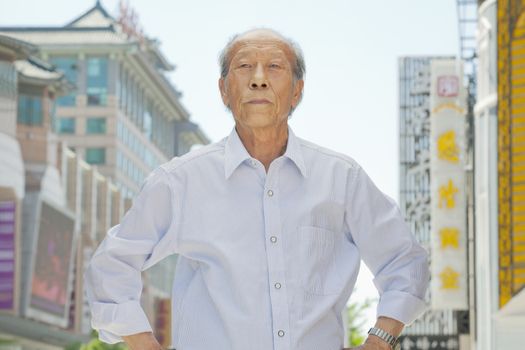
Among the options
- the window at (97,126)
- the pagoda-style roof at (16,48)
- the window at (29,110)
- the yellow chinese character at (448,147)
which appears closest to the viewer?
the yellow chinese character at (448,147)

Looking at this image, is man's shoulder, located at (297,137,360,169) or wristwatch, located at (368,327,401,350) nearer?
wristwatch, located at (368,327,401,350)

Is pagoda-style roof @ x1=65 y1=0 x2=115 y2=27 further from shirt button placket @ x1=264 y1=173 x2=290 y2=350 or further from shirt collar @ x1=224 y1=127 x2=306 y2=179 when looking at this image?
shirt button placket @ x1=264 y1=173 x2=290 y2=350

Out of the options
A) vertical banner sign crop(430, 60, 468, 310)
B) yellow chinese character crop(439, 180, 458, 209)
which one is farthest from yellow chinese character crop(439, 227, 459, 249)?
yellow chinese character crop(439, 180, 458, 209)

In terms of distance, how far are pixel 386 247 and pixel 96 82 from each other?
70.7m

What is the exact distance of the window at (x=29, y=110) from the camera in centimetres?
4966

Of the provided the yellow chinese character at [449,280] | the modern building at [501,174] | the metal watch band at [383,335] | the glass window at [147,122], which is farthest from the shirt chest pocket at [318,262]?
the glass window at [147,122]

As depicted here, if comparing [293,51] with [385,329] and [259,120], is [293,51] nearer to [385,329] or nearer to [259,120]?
[259,120]

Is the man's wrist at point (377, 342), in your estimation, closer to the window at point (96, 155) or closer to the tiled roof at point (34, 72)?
the tiled roof at point (34, 72)

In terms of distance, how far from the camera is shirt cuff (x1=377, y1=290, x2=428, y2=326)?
3188 millimetres

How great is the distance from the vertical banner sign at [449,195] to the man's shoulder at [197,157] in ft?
87.7

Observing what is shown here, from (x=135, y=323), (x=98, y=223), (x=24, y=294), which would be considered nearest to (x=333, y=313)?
(x=135, y=323)

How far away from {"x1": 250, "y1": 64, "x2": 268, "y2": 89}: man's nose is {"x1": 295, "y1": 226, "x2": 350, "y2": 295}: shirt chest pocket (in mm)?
333

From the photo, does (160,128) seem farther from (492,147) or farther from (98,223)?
(492,147)

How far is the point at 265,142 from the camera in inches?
131
